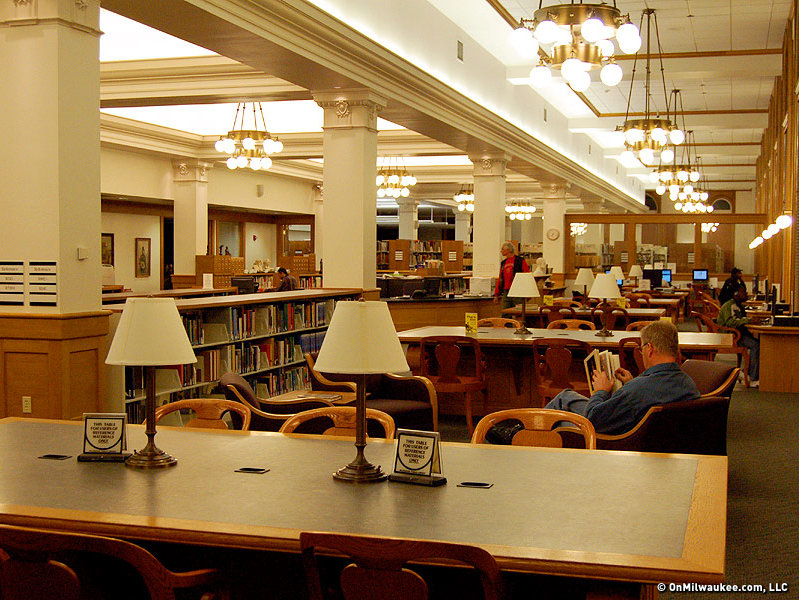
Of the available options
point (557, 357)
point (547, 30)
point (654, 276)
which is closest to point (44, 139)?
point (547, 30)

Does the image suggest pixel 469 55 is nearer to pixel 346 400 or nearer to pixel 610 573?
pixel 346 400

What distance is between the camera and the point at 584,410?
512 cm

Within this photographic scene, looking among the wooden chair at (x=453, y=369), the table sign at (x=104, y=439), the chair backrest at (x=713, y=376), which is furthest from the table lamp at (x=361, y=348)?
the wooden chair at (x=453, y=369)

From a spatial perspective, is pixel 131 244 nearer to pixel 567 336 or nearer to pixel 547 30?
pixel 567 336

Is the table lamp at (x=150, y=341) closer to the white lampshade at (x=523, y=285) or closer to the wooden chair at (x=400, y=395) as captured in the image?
the wooden chair at (x=400, y=395)

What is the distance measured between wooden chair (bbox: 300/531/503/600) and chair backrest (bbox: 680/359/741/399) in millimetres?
Result: 3842

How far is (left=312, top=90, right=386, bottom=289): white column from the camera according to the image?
1001 cm

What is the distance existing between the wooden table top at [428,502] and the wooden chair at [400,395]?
8.95ft

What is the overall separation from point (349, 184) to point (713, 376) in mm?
5229

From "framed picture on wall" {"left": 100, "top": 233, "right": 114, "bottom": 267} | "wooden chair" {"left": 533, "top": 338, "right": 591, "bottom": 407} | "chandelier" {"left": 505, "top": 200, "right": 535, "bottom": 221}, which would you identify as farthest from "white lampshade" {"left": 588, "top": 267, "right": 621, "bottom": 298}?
"chandelier" {"left": 505, "top": 200, "right": 535, "bottom": 221}

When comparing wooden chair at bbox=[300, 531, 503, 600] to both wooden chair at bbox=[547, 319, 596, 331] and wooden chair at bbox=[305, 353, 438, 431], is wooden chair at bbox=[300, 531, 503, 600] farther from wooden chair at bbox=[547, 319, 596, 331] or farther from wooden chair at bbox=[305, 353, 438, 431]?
wooden chair at bbox=[547, 319, 596, 331]

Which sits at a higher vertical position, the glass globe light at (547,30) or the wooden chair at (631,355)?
the glass globe light at (547,30)

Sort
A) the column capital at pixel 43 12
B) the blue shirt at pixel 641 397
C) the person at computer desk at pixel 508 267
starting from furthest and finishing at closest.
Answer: the person at computer desk at pixel 508 267 < the column capital at pixel 43 12 < the blue shirt at pixel 641 397

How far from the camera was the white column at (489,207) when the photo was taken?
15.5 metres
